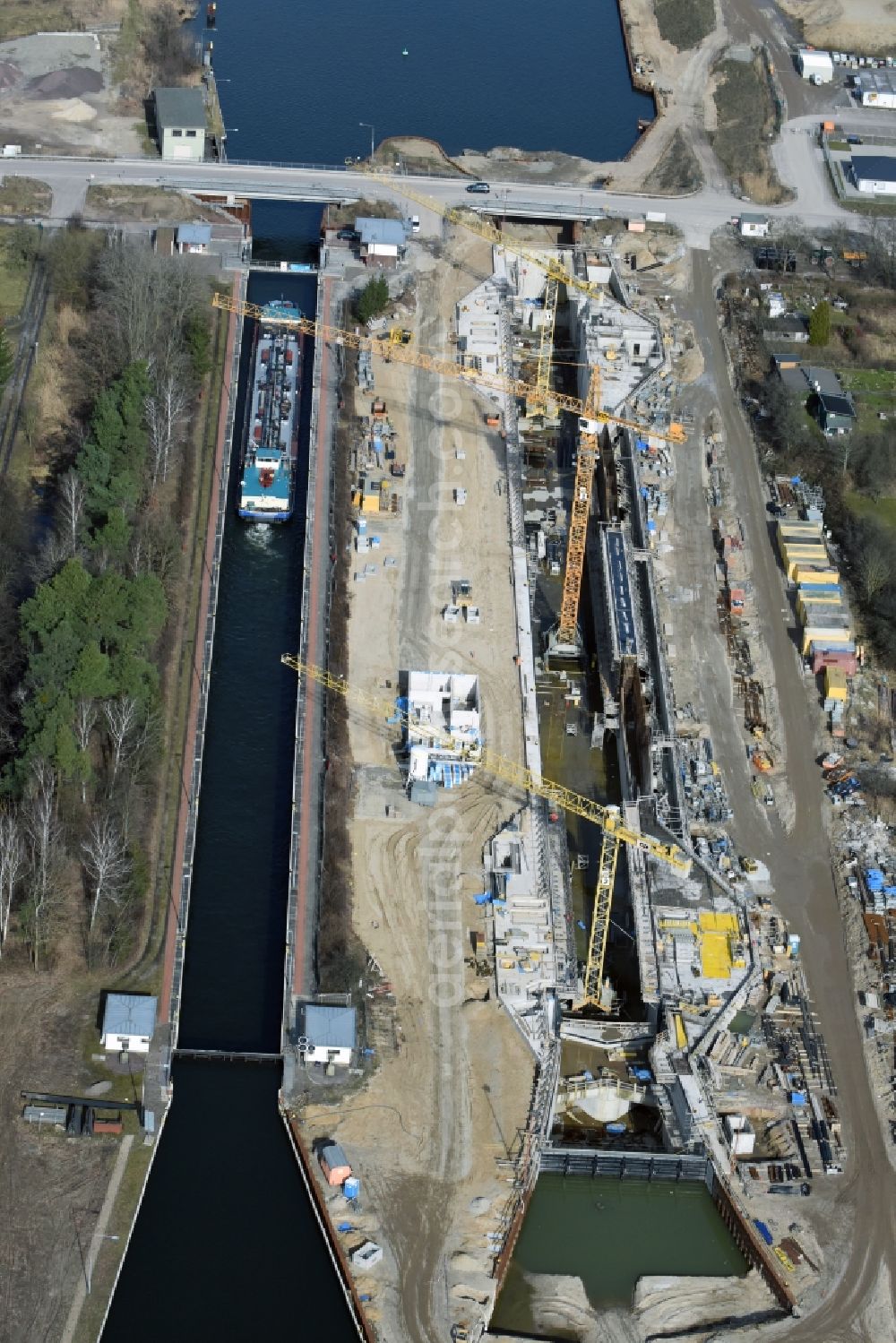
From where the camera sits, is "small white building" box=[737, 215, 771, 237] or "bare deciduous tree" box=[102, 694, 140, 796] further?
"small white building" box=[737, 215, 771, 237]

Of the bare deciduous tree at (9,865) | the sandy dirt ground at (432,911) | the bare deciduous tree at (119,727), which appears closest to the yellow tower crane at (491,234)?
the sandy dirt ground at (432,911)

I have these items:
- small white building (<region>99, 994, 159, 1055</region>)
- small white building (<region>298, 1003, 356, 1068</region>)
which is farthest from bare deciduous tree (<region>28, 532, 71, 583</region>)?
small white building (<region>298, 1003, 356, 1068</region>)

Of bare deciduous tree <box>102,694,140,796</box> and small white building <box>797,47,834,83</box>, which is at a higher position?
small white building <box>797,47,834,83</box>

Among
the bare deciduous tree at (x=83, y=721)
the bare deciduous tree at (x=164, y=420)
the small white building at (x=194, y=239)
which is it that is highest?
the small white building at (x=194, y=239)

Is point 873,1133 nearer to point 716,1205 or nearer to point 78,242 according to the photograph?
point 716,1205

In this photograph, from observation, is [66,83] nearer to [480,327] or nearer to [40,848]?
[480,327]

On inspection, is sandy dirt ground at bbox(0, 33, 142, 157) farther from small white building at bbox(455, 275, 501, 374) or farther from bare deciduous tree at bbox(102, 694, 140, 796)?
bare deciduous tree at bbox(102, 694, 140, 796)

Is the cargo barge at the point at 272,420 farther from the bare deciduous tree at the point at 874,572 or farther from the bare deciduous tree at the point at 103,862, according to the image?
the bare deciduous tree at the point at 874,572
